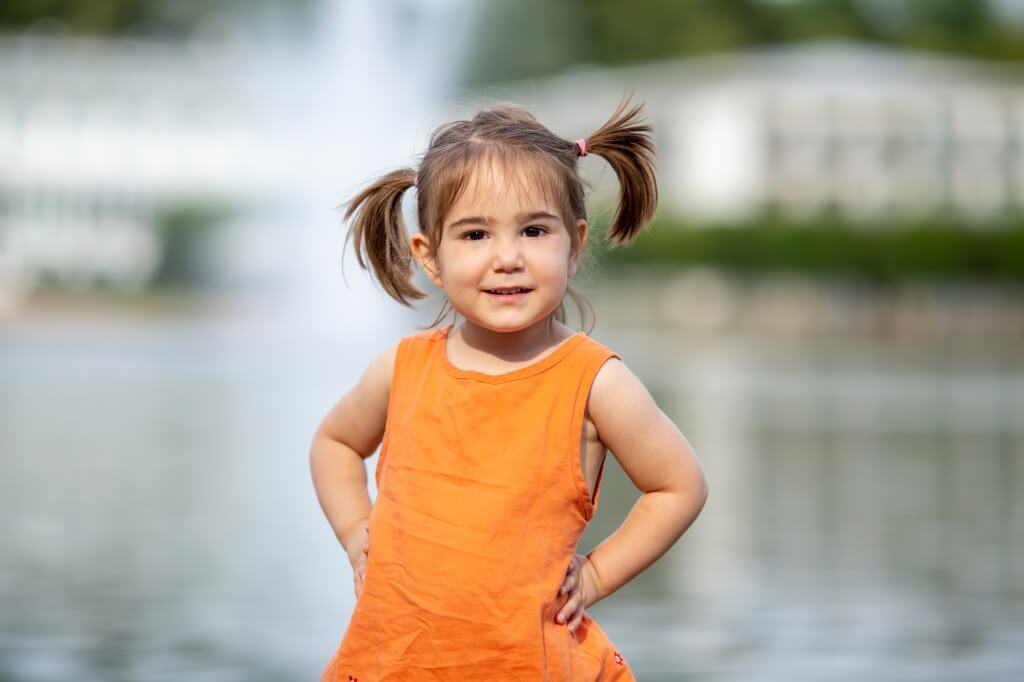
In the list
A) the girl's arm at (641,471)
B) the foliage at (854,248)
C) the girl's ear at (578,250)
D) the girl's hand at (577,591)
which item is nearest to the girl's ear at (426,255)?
the girl's ear at (578,250)

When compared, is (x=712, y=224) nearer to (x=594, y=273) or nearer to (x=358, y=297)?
(x=358, y=297)

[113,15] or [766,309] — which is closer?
[766,309]

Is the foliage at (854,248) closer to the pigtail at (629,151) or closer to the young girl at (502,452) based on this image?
the pigtail at (629,151)

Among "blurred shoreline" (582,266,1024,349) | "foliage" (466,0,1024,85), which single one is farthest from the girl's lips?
"foliage" (466,0,1024,85)

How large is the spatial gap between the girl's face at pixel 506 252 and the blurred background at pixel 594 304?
0.27 meters

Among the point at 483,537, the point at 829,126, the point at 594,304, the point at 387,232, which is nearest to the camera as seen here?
the point at 483,537

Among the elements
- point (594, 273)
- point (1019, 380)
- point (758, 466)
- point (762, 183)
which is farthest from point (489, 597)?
point (762, 183)

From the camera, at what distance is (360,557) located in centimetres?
288

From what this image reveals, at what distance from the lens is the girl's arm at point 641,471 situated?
275 centimetres

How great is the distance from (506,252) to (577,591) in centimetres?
54

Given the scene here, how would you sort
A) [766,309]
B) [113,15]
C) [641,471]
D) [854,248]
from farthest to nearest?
[113,15] → [766,309] → [854,248] → [641,471]

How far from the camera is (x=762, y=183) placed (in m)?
51.0

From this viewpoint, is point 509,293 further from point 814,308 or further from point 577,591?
point 814,308

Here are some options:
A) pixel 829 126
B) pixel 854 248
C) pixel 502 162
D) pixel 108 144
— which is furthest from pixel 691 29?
pixel 502 162
